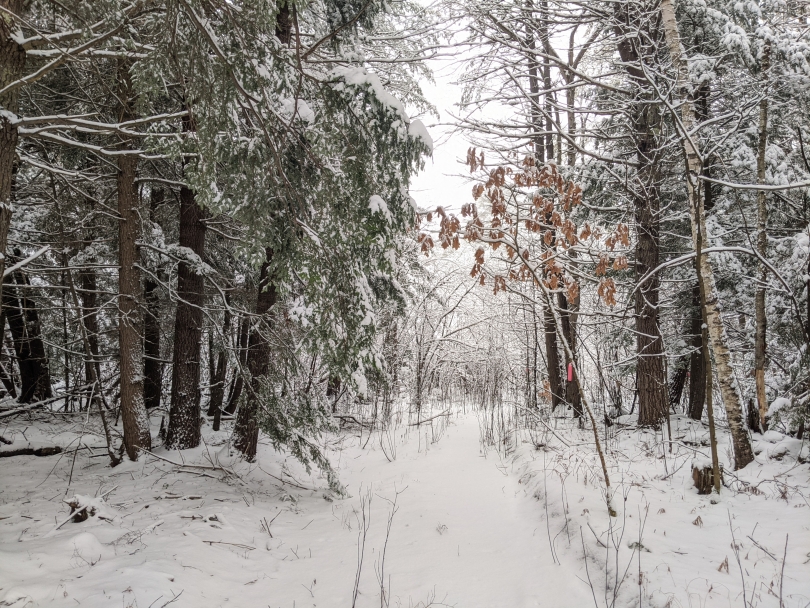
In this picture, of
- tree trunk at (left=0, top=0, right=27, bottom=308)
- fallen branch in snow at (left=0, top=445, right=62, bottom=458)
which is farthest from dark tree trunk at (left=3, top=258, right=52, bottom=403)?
tree trunk at (left=0, top=0, right=27, bottom=308)

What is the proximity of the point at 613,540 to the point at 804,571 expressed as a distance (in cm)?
122

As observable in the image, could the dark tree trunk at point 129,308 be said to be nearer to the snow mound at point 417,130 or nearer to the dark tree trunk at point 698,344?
the snow mound at point 417,130

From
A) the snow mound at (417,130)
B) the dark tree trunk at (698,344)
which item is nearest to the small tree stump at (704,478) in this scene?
the snow mound at (417,130)

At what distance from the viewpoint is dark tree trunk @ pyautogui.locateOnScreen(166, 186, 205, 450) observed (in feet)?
22.2

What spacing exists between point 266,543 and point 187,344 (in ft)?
12.7

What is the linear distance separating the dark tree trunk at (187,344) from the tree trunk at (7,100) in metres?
3.27

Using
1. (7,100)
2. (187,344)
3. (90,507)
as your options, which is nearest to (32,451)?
(187,344)

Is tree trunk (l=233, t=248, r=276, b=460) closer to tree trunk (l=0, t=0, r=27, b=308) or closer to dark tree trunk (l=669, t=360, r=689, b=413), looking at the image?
tree trunk (l=0, t=0, r=27, b=308)

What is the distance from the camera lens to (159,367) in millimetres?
11242

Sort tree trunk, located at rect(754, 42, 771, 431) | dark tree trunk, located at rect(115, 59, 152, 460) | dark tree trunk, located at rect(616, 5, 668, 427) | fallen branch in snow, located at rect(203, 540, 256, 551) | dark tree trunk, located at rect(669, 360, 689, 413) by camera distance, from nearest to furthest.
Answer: fallen branch in snow, located at rect(203, 540, 256, 551) → tree trunk, located at rect(754, 42, 771, 431) → dark tree trunk, located at rect(115, 59, 152, 460) → dark tree trunk, located at rect(616, 5, 668, 427) → dark tree trunk, located at rect(669, 360, 689, 413)

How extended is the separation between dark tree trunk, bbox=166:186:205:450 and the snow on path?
16.0 inches

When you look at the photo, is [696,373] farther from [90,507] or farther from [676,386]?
[90,507]

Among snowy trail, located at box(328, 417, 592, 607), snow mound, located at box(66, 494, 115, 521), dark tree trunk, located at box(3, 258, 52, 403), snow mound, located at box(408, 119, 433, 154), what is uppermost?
snow mound, located at box(408, 119, 433, 154)

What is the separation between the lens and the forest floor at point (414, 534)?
3.14m
